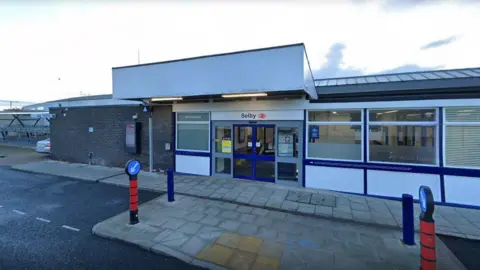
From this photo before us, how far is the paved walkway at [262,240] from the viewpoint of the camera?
11.0 ft

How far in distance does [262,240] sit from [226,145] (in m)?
4.50

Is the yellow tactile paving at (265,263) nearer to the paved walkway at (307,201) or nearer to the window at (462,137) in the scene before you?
the paved walkway at (307,201)

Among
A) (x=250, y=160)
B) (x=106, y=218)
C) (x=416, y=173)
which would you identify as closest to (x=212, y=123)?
(x=250, y=160)

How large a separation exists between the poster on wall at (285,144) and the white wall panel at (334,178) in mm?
779

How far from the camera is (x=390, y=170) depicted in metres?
6.18

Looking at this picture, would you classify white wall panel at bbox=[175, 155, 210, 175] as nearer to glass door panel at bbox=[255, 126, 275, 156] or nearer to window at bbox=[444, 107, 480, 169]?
glass door panel at bbox=[255, 126, 275, 156]

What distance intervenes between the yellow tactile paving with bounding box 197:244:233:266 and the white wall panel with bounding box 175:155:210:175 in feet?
15.4

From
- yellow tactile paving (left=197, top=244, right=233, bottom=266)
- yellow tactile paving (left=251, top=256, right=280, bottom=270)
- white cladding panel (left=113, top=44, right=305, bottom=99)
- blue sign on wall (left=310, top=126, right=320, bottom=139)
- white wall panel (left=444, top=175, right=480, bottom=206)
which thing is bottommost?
yellow tactile paving (left=251, top=256, right=280, bottom=270)

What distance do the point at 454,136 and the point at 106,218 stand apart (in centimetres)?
899

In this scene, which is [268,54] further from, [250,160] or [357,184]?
[357,184]

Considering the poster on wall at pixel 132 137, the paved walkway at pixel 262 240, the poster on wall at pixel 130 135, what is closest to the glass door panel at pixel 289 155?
the paved walkway at pixel 262 240

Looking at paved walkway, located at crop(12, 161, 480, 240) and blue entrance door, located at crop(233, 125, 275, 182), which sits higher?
blue entrance door, located at crop(233, 125, 275, 182)

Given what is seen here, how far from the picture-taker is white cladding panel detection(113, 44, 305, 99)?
16.4ft

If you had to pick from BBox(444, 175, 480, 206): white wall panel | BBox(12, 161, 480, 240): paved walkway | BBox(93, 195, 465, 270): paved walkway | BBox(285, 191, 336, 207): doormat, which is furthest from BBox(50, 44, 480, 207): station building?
BBox(93, 195, 465, 270): paved walkway
